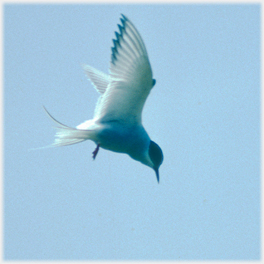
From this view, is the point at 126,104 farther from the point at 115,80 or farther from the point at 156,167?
the point at 156,167

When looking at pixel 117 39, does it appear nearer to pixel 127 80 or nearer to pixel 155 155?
pixel 127 80

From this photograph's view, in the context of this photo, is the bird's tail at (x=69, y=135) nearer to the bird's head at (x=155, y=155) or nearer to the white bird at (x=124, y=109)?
the white bird at (x=124, y=109)

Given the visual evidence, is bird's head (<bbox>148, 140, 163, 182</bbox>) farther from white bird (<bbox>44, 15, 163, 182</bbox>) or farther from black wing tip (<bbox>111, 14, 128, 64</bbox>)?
black wing tip (<bbox>111, 14, 128, 64</bbox>)

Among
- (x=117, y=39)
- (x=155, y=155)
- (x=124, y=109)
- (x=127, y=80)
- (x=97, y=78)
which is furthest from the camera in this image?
(x=97, y=78)

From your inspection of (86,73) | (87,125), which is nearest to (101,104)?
(87,125)

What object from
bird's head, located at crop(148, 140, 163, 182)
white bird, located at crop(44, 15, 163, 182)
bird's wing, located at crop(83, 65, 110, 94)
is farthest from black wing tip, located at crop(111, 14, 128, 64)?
bird's wing, located at crop(83, 65, 110, 94)

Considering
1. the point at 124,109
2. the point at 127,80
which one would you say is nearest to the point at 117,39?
the point at 127,80

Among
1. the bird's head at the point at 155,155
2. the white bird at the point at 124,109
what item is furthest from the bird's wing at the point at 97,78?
the bird's head at the point at 155,155
